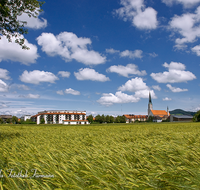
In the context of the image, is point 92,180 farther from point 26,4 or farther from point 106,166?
point 26,4

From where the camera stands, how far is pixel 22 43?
Answer: 11469 millimetres

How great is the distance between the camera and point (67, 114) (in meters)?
160

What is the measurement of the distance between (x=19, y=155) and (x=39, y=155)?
2.73 feet

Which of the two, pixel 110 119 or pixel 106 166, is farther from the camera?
pixel 110 119

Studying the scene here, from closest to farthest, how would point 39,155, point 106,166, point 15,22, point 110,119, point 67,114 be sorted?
point 106,166 < point 39,155 < point 15,22 < point 110,119 < point 67,114

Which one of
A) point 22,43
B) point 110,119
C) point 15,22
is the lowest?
point 110,119

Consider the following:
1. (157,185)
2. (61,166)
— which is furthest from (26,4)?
(157,185)

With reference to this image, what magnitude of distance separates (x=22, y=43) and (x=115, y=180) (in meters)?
11.9

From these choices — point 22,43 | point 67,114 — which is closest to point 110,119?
point 67,114

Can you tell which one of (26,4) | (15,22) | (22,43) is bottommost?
(22,43)

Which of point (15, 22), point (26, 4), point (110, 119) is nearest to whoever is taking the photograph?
point (26, 4)

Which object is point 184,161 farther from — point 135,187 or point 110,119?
point 110,119

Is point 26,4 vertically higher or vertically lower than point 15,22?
higher

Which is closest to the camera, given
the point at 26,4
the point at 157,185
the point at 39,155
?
the point at 157,185
